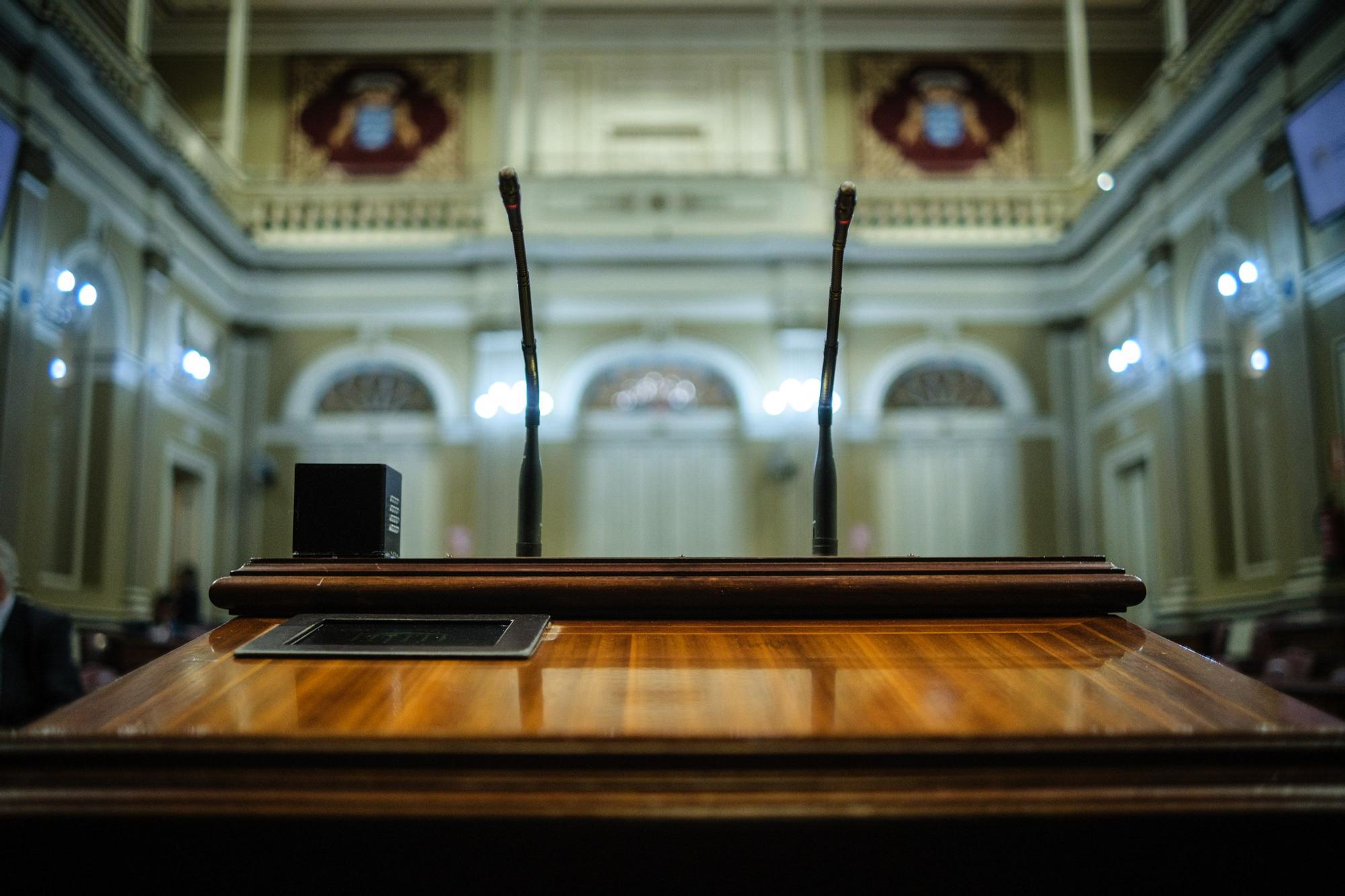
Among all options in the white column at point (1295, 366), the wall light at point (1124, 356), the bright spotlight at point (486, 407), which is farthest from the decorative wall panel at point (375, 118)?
the white column at point (1295, 366)

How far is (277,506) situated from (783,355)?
16.6 feet

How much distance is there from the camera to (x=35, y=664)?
11.7 ft

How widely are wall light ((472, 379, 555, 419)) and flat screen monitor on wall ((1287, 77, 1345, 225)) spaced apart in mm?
6500

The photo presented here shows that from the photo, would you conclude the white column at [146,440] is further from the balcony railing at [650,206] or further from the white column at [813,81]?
the white column at [813,81]

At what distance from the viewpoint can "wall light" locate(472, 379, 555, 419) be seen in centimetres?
1128

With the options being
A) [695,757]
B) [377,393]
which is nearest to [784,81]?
[377,393]

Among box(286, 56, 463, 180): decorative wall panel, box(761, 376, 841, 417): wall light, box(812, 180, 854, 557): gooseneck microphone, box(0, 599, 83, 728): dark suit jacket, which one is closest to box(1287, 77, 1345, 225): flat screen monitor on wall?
box(761, 376, 841, 417): wall light

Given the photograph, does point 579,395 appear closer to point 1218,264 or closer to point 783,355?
point 783,355

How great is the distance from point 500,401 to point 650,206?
238 cm

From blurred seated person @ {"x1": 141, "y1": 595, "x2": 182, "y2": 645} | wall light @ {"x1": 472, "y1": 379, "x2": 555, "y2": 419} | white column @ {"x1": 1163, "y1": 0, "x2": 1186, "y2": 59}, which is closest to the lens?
blurred seated person @ {"x1": 141, "y1": 595, "x2": 182, "y2": 645}

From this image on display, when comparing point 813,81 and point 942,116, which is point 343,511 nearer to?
point 813,81

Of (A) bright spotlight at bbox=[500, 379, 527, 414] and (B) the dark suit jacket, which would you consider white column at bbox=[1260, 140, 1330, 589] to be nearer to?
(A) bright spotlight at bbox=[500, 379, 527, 414]

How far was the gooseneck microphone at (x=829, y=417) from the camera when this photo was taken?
1899mm

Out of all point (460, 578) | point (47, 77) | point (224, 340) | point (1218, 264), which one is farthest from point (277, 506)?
point (460, 578)
